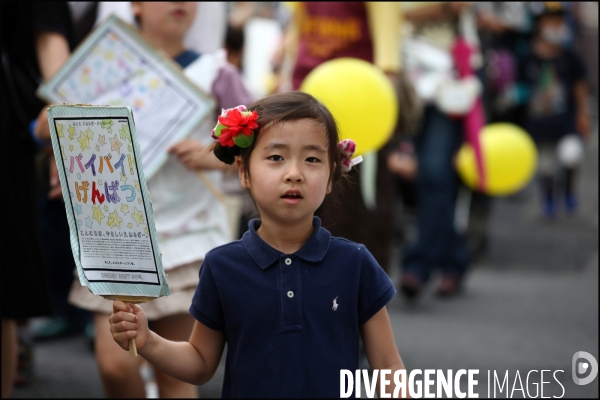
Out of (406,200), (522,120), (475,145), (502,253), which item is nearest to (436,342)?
(475,145)

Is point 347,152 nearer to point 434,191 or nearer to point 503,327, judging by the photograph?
point 503,327

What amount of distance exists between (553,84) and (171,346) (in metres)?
8.55

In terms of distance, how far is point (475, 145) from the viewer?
6.48 metres

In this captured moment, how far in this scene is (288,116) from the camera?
251cm

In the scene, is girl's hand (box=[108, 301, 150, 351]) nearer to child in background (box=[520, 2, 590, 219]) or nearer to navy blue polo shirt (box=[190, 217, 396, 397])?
navy blue polo shirt (box=[190, 217, 396, 397])

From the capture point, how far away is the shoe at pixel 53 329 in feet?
19.2

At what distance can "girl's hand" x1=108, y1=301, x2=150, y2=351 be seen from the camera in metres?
2.32

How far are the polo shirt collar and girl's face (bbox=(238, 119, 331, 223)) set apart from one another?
0.06 metres

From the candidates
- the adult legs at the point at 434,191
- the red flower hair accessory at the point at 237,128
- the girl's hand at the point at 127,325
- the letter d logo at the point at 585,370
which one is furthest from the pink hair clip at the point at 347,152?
the adult legs at the point at 434,191

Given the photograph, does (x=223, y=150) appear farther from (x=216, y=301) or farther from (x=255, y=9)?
(x=255, y=9)

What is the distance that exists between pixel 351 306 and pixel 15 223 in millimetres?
1741

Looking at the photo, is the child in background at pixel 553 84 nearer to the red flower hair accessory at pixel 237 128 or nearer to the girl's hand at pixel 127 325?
the red flower hair accessory at pixel 237 128

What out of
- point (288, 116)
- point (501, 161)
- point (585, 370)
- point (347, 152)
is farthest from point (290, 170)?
point (501, 161)

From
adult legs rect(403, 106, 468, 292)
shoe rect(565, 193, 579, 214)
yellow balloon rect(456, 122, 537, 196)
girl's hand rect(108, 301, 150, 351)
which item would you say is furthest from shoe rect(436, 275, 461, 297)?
girl's hand rect(108, 301, 150, 351)
